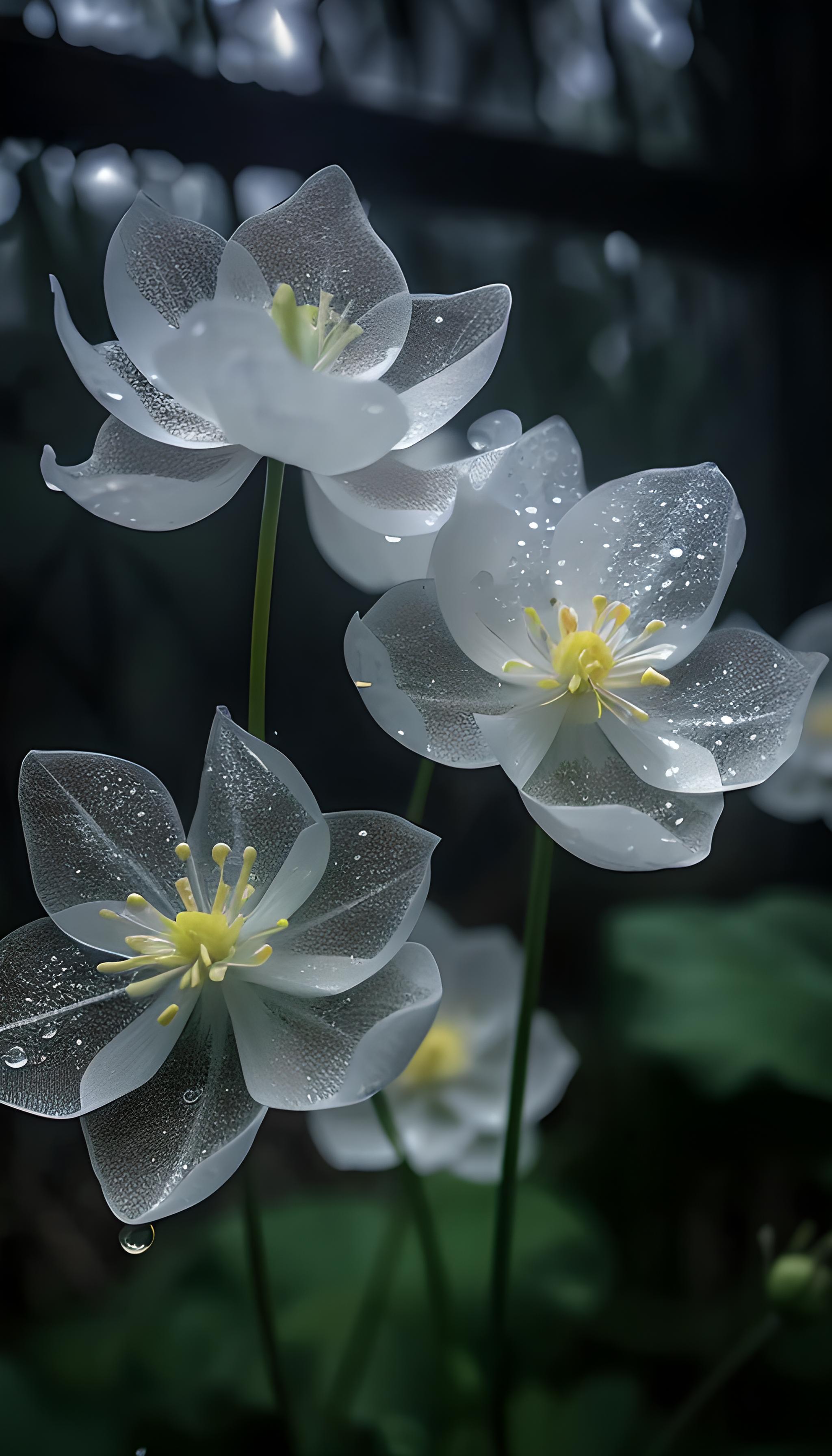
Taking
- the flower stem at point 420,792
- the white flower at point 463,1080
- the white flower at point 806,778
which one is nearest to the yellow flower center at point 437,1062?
the white flower at point 463,1080

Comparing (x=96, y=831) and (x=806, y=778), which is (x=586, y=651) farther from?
(x=806, y=778)

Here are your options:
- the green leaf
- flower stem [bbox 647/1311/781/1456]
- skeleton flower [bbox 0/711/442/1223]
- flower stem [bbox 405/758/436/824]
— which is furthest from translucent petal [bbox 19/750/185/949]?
the green leaf

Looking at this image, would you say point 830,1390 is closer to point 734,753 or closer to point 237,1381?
point 237,1381

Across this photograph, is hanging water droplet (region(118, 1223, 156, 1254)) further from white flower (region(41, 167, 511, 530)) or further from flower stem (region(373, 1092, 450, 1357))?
white flower (region(41, 167, 511, 530))

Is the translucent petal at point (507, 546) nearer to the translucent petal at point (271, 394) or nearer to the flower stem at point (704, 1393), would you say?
the translucent petal at point (271, 394)

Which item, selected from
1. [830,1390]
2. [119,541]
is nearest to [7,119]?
[119,541]
